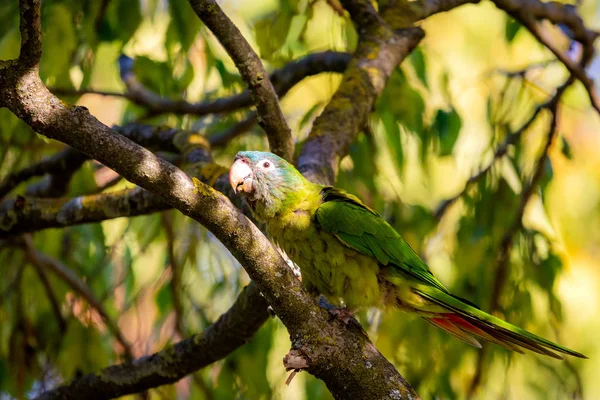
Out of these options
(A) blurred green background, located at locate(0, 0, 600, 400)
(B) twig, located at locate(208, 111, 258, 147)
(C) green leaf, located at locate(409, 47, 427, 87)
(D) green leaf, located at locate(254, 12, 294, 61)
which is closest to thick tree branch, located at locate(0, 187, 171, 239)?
(A) blurred green background, located at locate(0, 0, 600, 400)

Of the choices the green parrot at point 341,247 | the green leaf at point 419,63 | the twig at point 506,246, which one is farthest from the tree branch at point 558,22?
the green parrot at point 341,247

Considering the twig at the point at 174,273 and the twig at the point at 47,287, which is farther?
the twig at the point at 174,273

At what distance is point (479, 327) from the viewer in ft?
9.09

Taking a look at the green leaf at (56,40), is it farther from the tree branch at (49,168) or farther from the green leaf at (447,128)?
the green leaf at (447,128)

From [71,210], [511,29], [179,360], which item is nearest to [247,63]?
[71,210]

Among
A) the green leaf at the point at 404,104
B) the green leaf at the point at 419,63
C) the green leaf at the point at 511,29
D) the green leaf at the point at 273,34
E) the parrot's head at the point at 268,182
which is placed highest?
the green leaf at the point at 273,34

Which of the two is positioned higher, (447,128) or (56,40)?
(56,40)

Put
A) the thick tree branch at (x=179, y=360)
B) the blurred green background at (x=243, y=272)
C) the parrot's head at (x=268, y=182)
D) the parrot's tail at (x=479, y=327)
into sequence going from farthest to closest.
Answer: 1. the blurred green background at (x=243, y=272)
2. the parrot's head at (x=268, y=182)
3. the thick tree branch at (x=179, y=360)
4. the parrot's tail at (x=479, y=327)

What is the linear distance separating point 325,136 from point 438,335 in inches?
55.3

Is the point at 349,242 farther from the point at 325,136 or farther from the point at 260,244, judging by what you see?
the point at 260,244

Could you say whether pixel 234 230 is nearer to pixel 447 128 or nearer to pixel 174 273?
pixel 447 128

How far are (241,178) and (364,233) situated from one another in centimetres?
58

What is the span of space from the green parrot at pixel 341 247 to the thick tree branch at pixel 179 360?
0.34 metres

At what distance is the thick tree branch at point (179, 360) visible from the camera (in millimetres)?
2748
